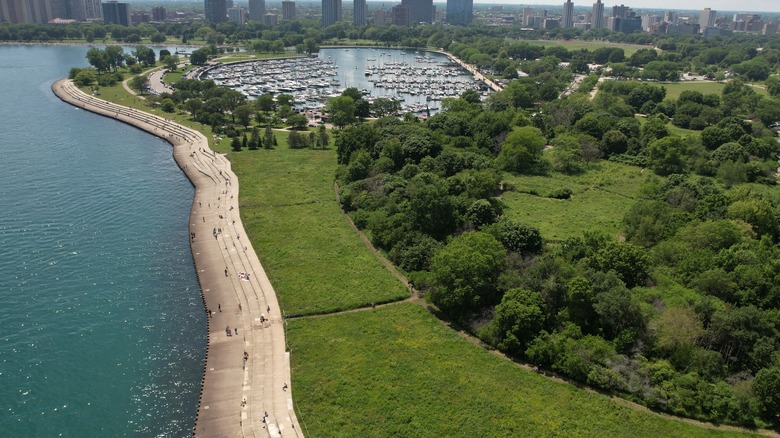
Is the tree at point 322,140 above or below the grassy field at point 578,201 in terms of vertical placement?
above

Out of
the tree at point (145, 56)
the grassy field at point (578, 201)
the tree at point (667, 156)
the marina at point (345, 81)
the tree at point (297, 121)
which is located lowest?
the grassy field at point (578, 201)

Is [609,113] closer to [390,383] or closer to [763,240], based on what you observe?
[763,240]

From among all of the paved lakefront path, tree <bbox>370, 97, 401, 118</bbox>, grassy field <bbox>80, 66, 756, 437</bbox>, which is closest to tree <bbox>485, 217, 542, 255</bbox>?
grassy field <bbox>80, 66, 756, 437</bbox>

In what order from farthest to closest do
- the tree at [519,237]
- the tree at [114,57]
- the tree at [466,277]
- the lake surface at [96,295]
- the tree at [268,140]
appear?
the tree at [114,57]
the tree at [268,140]
the tree at [519,237]
the tree at [466,277]
the lake surface at [96,295]

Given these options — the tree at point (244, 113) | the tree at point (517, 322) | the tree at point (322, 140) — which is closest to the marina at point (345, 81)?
the tree at point (244, 113)

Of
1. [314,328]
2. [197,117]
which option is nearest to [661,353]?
[314,328]

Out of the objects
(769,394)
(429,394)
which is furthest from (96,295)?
Result: (769,394)

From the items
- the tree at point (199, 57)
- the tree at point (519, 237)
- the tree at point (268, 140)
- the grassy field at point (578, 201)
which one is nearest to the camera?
the tree at point (519, 237)

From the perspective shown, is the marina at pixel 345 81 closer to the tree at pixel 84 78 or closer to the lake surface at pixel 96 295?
the tree at pixel 84 78
